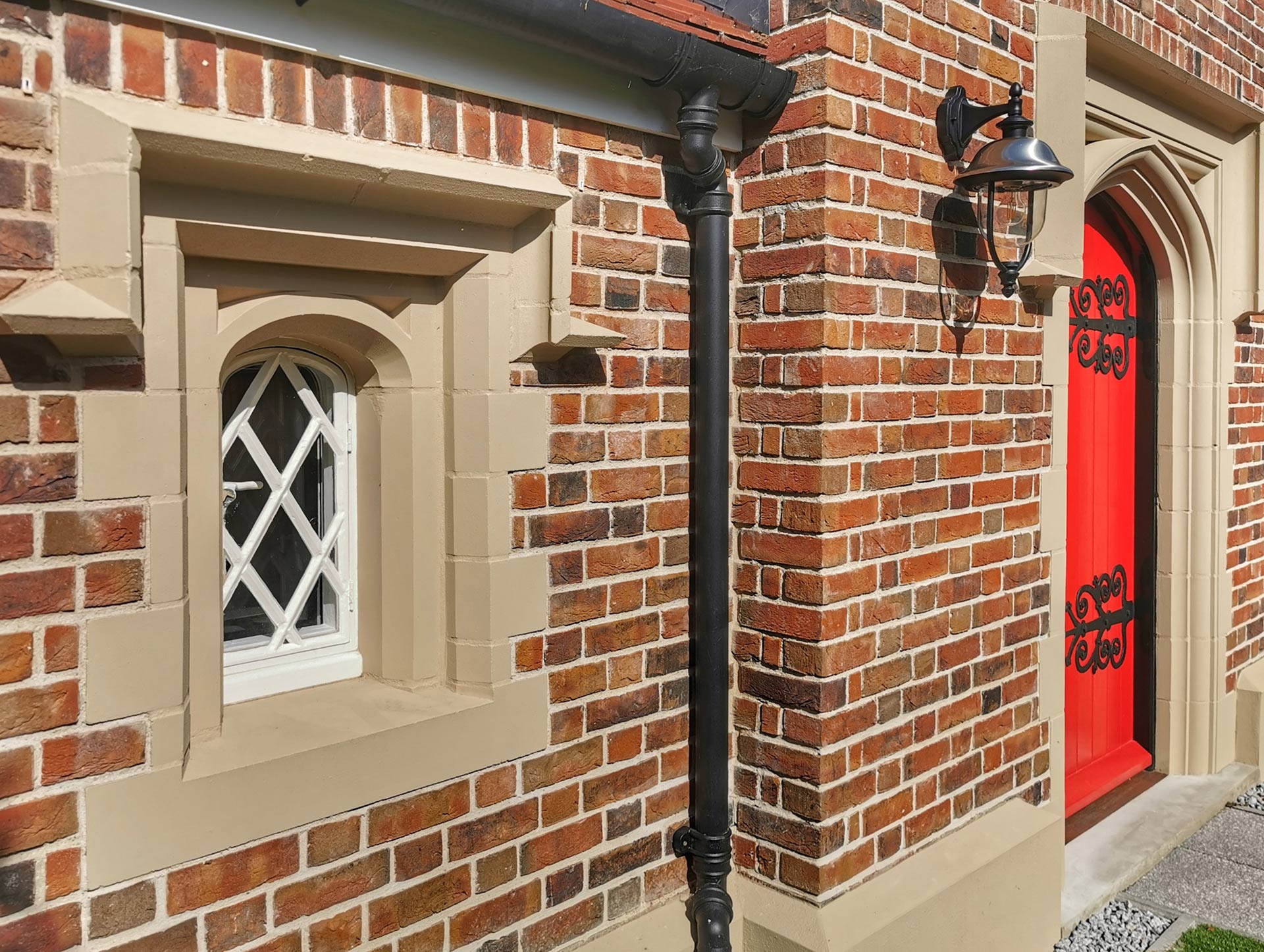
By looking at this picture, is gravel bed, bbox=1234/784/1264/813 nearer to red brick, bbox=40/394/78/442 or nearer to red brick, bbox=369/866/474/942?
red brick, bbox=369/866/474/942

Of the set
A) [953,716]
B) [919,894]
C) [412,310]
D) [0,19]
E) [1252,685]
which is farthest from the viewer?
[1252,685]

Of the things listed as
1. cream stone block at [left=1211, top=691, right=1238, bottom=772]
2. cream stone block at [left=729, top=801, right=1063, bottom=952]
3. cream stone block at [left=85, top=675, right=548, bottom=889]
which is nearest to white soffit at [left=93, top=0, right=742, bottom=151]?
cream stone block at [left=85, top=675, right=548, bottom=889]

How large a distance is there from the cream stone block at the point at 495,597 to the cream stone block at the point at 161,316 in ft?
2.66

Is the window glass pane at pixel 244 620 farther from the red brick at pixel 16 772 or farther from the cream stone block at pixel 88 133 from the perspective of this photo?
the cream stone block at pixel 88 133

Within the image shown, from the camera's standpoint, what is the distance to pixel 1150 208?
4715mm

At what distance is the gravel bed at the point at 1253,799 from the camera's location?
15.9 ft

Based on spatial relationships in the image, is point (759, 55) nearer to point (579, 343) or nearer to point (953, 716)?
point (579, 343)

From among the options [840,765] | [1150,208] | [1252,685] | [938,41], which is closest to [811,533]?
[840,765]

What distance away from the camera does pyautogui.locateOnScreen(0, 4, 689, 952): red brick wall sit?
1.81 m

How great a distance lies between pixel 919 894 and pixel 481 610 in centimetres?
154

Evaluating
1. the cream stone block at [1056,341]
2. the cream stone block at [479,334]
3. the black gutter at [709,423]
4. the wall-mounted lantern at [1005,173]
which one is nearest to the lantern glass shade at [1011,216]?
the wall-mounted lantern at [1005,173]

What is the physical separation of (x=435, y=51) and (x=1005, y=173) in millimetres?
1605

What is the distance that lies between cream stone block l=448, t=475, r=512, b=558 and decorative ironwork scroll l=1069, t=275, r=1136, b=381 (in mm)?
2936

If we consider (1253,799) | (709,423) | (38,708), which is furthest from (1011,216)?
(1253,799)
